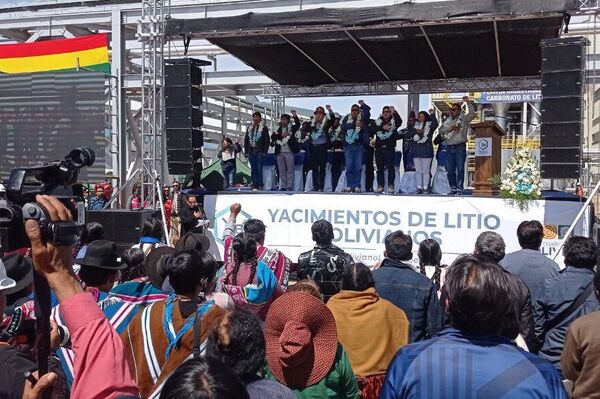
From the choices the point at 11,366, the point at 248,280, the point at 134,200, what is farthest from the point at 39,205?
the point at 134,200

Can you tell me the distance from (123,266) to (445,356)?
2.03 meters

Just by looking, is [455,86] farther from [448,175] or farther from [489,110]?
[489,110]

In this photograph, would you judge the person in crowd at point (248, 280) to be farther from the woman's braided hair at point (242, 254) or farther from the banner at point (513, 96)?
the banner at point (513, 96)

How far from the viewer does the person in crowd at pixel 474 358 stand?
185cm

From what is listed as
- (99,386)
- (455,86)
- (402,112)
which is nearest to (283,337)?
(99,386)

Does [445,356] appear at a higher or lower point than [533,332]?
higher

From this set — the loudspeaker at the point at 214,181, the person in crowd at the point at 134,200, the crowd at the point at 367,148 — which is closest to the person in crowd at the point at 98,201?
the person in crowd at the point at 134,200

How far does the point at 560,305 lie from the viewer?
12.4 feet

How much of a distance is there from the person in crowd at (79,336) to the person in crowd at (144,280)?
1.25m

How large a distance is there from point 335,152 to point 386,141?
3.40 ft

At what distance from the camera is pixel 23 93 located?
12.6m

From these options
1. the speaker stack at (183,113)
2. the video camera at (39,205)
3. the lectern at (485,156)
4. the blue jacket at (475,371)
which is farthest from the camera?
the speaker stack at (183,113)

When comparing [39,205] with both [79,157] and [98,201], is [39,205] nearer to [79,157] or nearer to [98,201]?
[79,157]

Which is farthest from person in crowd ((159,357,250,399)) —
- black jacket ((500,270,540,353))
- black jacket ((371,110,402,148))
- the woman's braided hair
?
black jacket ((371,110,402,148))
